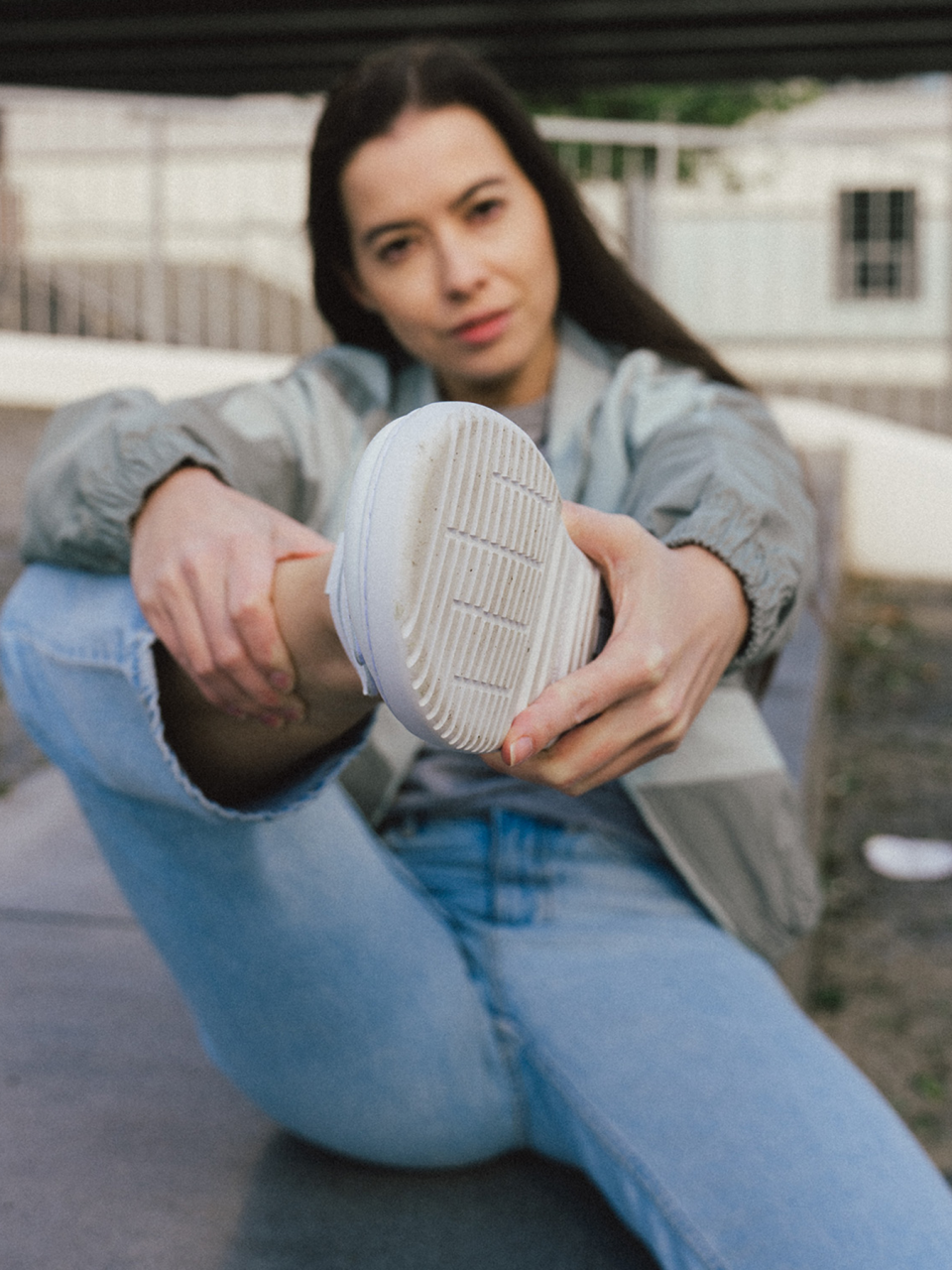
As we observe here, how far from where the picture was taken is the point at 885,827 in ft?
11.0

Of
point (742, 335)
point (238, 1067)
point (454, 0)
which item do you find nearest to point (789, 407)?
point (742, 335)

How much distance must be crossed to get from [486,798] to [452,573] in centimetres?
70

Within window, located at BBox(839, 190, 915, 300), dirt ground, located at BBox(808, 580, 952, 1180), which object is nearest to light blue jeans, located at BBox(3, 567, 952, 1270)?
dirt ground, located at BBox(808, 580, 952, 1180)

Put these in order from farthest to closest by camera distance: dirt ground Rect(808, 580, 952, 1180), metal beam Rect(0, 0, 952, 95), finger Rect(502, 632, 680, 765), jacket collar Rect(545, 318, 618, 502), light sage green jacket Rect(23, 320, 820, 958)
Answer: metal beam Rect(0, 0, 952, 95) → dirt ground Rect(808, 580, 952, 1180) → jacket collar Rect(545, 318, 618, 502) → light sage green jacket Rect(23, 320, 820, 958) → finger Rect(502, 632, 680, 765)

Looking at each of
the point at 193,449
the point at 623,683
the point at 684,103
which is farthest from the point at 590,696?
the point at 684,103

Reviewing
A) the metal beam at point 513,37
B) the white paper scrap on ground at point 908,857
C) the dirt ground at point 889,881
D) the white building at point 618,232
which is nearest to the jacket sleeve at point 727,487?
the dirt ground at point 889,881

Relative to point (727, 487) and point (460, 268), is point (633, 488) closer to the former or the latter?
point (727, 487)

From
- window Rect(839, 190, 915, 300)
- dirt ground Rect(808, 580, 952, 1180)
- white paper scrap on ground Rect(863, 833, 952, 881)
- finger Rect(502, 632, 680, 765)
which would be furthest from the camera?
window Rect(839, 190, 915, 300)

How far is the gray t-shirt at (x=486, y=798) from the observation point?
1568mm

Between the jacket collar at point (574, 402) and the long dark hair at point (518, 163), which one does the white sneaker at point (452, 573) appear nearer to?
the jacket collar at point (574, 402)

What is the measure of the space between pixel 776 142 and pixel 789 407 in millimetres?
1575

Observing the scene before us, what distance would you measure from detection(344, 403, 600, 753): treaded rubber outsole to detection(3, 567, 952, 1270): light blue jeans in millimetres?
355

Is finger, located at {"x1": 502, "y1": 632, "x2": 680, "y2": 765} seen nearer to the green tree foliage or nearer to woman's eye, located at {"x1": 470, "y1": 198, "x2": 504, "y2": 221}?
woman's eye, located at {"x1": 470, "y1": 198, "x2": 504, "y2": 221}

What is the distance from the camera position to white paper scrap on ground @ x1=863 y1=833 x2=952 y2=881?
10.1 ft
